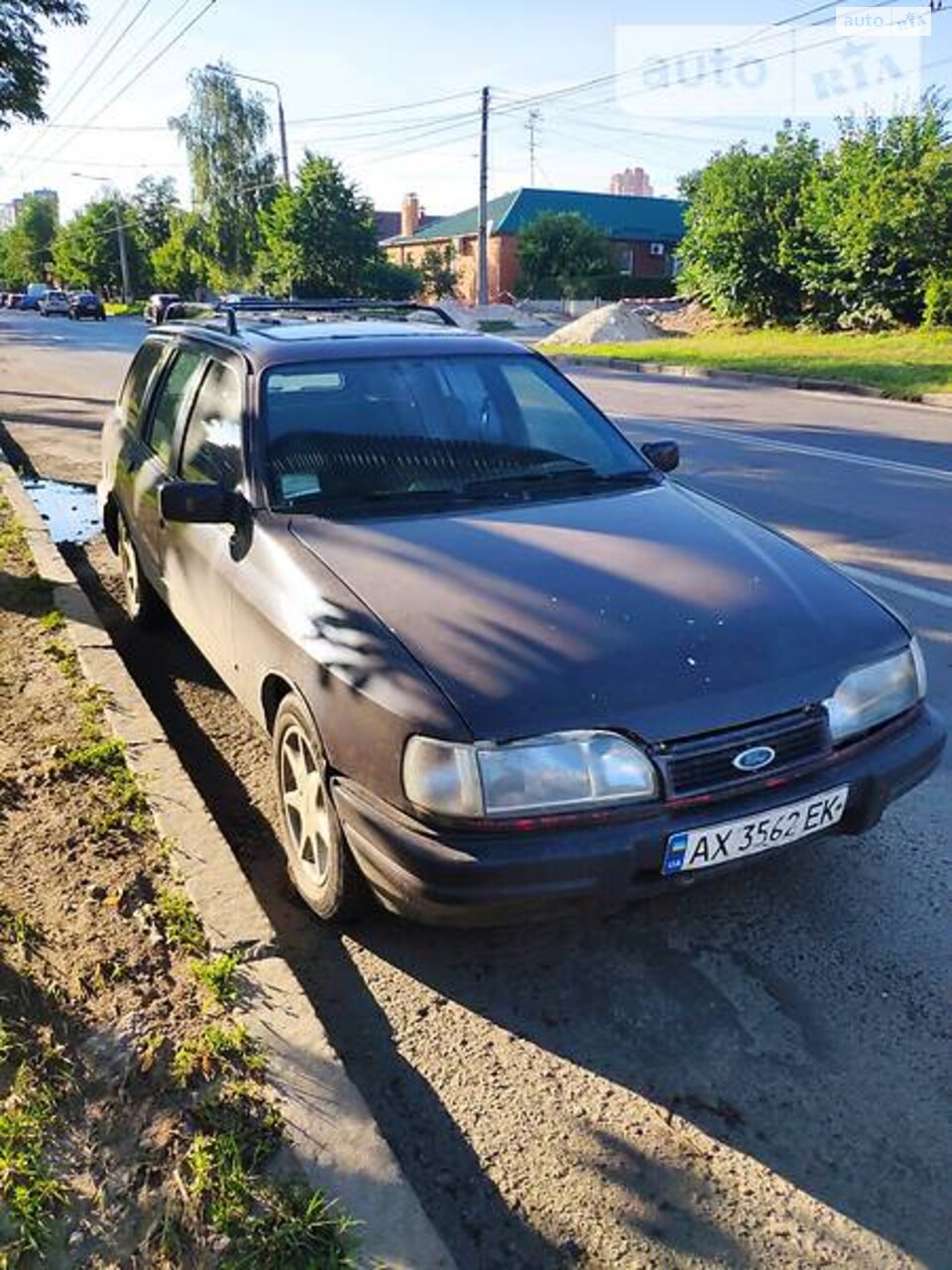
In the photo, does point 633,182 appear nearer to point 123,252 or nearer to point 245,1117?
point 123,252

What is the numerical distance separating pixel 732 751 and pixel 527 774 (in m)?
0.53

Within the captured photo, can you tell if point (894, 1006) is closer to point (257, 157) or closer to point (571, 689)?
point (571, 689)

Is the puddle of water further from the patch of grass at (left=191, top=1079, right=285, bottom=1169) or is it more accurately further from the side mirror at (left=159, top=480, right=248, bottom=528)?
the patch of grass at (left=191, top=1079, right=285, bottom=1169)

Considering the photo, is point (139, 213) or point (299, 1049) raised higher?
point (139, 213)

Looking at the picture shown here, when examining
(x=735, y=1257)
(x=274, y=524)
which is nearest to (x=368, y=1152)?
(x=735, y=1257)

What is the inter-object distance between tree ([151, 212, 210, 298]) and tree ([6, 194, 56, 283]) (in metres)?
48.7

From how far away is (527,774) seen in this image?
2316 mm

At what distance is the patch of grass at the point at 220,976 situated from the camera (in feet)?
8.30

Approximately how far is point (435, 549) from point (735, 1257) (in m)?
1.93

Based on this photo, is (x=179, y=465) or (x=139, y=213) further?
(x=139, y=213)

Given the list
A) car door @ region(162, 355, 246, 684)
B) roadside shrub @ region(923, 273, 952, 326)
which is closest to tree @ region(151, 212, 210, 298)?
roadside shrub @ region(923, 273, 952, 326)

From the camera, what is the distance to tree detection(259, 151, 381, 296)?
41531 millimetres

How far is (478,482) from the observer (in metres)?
3.56

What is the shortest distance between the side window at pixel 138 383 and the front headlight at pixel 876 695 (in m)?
3.77
